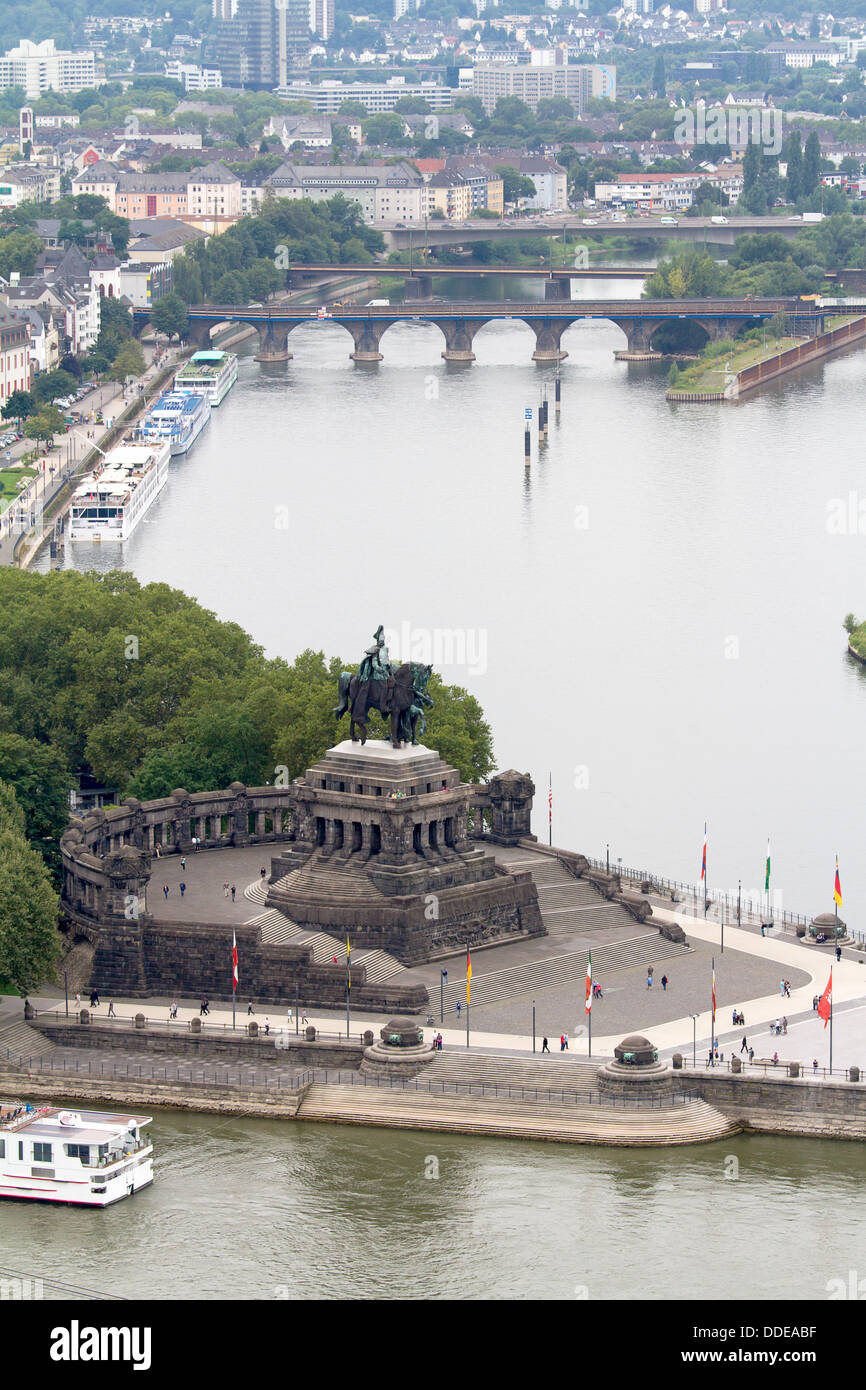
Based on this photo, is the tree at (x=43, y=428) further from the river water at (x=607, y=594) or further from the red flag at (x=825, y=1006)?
the red flag at (x=825, y=1006)

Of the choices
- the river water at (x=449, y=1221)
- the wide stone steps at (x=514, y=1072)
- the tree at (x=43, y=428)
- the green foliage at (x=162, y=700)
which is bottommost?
the river water at (x=449, y=1221)

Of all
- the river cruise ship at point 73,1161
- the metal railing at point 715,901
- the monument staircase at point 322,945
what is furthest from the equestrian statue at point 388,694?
the river cruise ship at point 73,1161

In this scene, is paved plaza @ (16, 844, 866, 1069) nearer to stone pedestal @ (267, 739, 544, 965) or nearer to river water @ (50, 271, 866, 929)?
stone pedestal @ (267, 739, 544, 965)

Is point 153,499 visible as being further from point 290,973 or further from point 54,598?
point 290,973

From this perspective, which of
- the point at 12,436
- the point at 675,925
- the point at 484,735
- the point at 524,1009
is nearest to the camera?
the point at 524,1009

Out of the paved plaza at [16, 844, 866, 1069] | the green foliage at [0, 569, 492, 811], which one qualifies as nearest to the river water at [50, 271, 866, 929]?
the paved plaza at [16, 844, 866, 1069]

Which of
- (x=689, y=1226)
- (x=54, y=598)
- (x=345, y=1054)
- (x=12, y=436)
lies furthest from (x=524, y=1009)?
(x=12, y=436)
